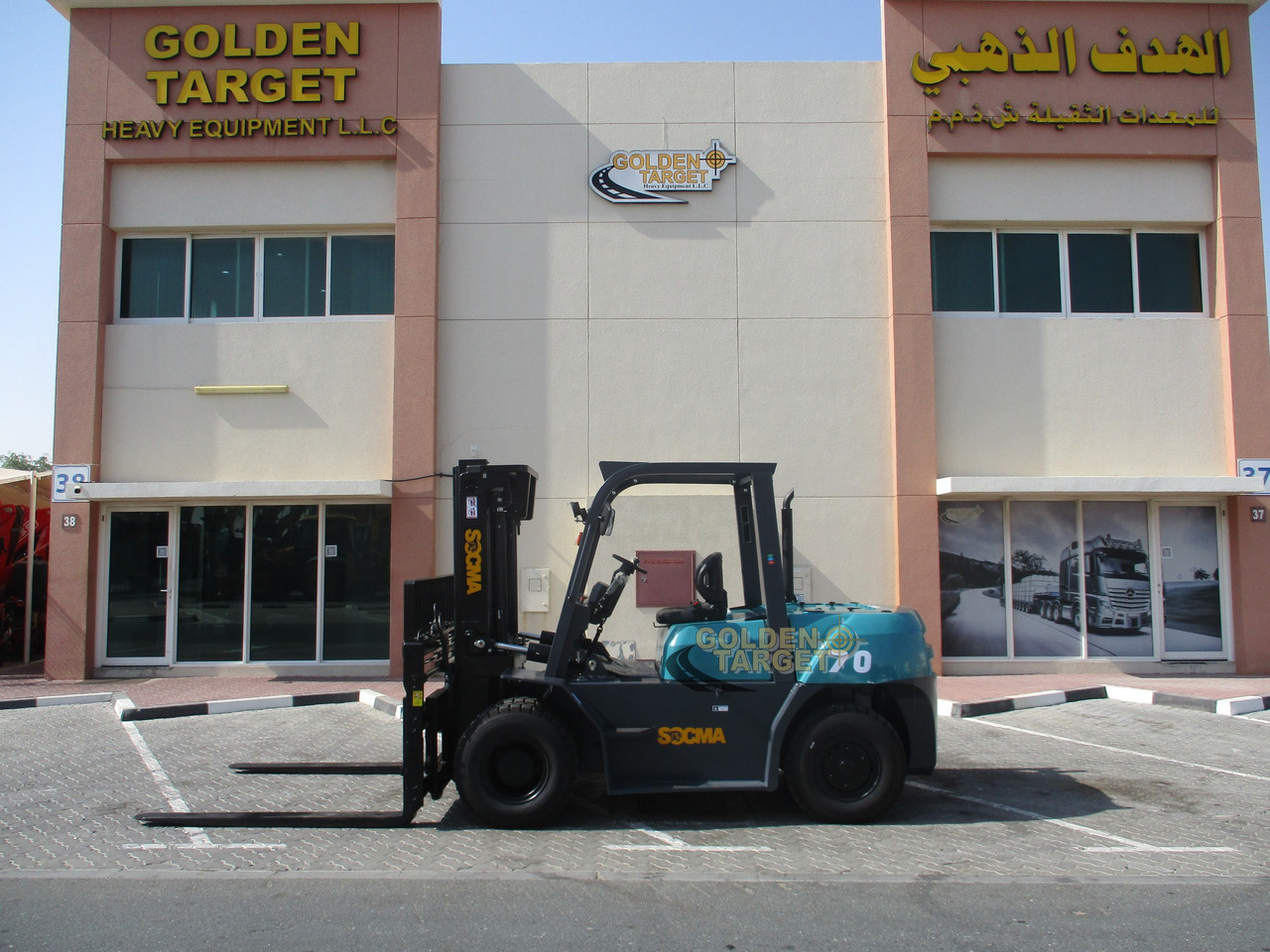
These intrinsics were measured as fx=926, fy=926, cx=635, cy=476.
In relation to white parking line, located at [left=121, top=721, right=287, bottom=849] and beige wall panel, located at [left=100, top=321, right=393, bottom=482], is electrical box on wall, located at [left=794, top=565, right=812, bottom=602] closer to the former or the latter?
beige wall panel, located at [left=100, top=321, right=393, bottom=482]

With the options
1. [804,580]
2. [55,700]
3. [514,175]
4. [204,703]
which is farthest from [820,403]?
[55,700]

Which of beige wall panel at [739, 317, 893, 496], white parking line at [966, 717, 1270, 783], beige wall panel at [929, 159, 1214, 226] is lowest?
white parking line at [966, 717, 1270, 783]

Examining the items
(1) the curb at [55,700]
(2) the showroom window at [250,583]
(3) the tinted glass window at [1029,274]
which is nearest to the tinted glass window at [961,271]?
(3) the tinted glass window at [1029,274]

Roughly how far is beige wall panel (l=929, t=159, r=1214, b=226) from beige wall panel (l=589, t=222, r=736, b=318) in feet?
10.2

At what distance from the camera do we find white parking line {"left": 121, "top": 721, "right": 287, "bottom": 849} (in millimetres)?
5582

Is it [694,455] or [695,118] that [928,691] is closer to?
[694,455]

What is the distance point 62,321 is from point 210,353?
2069 millimetres

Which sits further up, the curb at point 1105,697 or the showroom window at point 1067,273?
the showroom window at point 1067,273

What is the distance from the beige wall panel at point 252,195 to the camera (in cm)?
1317

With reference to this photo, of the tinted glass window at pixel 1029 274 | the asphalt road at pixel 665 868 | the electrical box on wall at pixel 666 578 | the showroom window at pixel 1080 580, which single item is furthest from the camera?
the tinted glass window at pixel 1029 274

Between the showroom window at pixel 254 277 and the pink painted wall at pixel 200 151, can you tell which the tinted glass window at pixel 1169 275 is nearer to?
the pink painted wall at pixel 200 151

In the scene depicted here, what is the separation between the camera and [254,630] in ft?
42.4

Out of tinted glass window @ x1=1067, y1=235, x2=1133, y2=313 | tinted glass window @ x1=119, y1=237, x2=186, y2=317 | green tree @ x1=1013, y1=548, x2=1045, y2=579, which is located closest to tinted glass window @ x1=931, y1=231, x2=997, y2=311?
tinted glass window @ x1=1067, y1=235, x2=1133, y2=313

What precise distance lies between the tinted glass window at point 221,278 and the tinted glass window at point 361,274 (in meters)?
1.22
